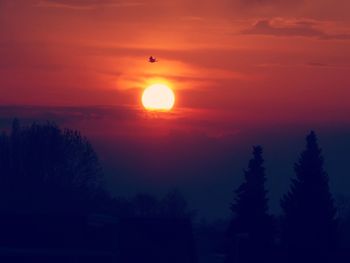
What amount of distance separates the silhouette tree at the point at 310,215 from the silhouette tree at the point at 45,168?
2420 cm

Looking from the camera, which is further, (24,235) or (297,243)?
(297,243)

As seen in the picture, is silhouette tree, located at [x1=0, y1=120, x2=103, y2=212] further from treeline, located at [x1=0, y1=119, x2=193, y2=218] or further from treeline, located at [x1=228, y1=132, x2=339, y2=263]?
treeline, located at [x1=228, y1=132, x2=339, y2=263]

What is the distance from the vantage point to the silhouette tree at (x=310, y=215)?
61.6 metres

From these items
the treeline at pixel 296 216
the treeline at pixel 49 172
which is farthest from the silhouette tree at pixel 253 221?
the treeline at pixel 49 172

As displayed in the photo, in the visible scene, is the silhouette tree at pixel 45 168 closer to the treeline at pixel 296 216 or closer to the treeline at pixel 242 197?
the treeline at pixel 242 197

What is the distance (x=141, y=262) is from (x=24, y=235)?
4695 millimetres

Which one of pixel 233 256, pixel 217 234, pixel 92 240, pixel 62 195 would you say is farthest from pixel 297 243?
pixel 62 195

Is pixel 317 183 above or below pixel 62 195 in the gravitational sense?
below

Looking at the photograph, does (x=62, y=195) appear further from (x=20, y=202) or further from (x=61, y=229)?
(x=61, y=229)

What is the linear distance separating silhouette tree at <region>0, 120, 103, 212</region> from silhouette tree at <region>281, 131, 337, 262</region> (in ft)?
79.4

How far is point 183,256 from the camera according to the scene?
45500 millimetres

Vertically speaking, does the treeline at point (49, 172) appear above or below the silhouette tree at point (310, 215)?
above

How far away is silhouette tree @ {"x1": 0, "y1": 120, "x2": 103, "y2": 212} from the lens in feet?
279

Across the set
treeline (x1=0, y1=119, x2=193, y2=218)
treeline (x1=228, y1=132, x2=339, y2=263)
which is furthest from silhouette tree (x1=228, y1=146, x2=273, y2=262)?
treeline (x1=0, y1=119, x2=193, y2=218)
